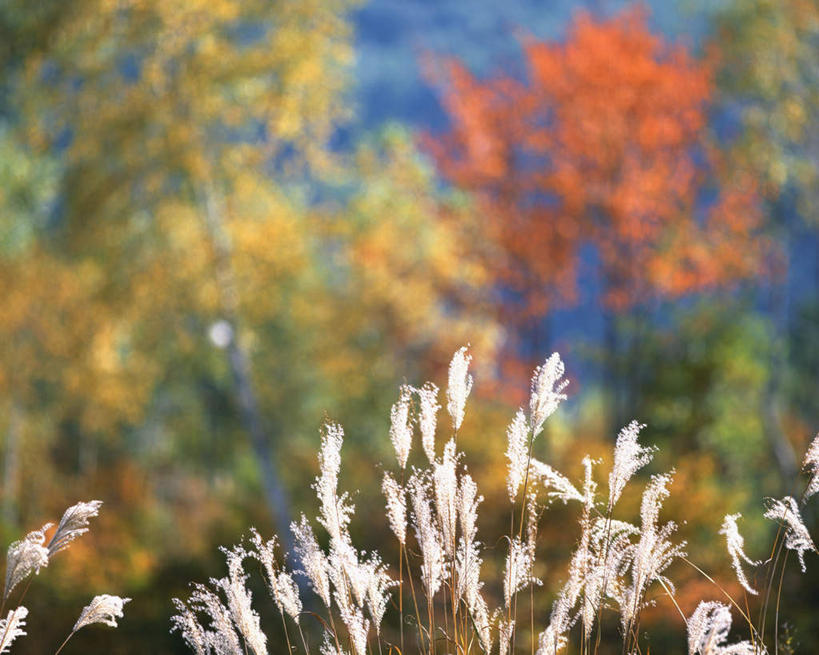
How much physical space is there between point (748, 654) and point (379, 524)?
8.34 meters

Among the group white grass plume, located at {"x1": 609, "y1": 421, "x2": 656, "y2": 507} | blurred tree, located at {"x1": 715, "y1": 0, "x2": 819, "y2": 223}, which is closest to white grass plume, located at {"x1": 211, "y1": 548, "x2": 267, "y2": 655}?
white grass plume, located at {"x1": 609, "y1": 421, "x2": 656, "y2": 507}

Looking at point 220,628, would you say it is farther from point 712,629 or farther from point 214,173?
point 214,173

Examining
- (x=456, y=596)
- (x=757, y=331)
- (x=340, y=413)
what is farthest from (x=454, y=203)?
(x=456, y=596)

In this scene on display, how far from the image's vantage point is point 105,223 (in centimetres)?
786

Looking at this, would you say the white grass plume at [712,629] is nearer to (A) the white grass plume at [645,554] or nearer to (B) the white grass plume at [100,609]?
(A) the white grass plume at [645,554]

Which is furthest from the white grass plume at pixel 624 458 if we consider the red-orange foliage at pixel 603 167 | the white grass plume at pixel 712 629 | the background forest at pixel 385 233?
the red-orange foliage at pixel 603 167

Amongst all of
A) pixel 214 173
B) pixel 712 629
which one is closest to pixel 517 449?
pixel 712 629

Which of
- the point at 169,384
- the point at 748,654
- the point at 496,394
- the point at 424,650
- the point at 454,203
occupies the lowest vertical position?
the point at 748,654

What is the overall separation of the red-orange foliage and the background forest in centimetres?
4

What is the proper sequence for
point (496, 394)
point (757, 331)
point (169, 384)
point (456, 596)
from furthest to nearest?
point (169, 384) → point (757, 331) → point (496, 394) → point (456, 596)

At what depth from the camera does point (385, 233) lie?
39.3 ft

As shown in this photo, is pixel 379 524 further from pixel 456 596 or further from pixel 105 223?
pixel 456 596

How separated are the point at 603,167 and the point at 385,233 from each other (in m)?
3.45

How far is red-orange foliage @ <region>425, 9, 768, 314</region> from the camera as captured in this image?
33.1 ft
